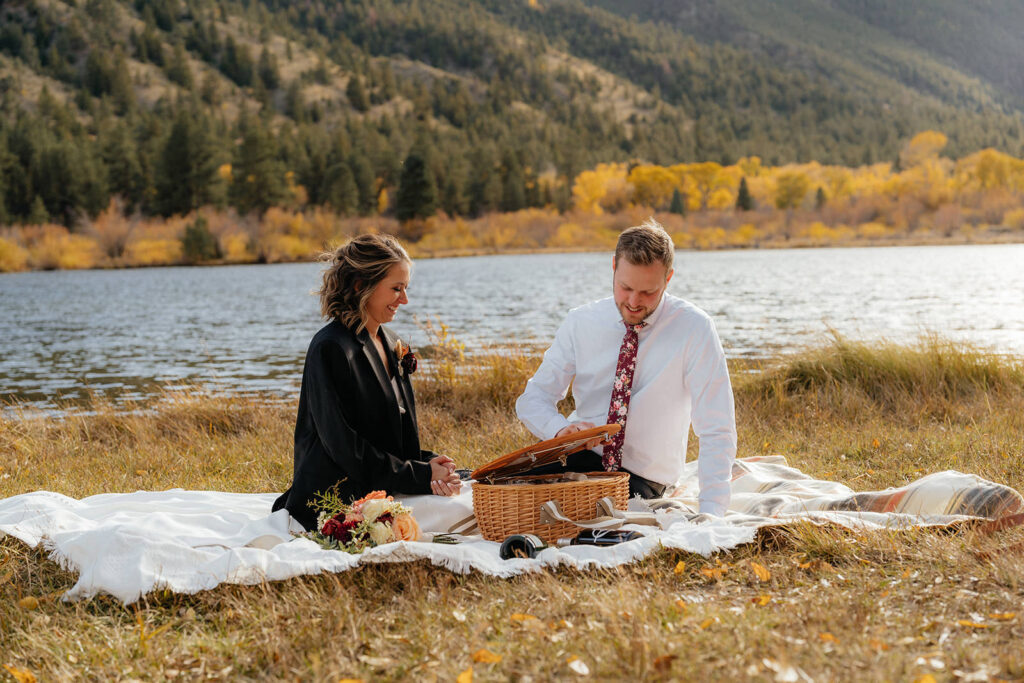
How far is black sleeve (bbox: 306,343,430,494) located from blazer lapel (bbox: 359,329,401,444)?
133 mm

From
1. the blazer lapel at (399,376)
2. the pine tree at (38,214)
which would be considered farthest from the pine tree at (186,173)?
the blazer lapel at (399,376)

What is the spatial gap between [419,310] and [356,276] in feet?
89.9

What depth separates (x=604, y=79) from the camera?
179875 millimetres

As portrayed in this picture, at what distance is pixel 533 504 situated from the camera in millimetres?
4426

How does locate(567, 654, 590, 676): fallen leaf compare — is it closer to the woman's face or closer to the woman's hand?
the woman's hand

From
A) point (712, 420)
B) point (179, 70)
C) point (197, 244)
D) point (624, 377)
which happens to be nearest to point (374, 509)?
point (624, 377)

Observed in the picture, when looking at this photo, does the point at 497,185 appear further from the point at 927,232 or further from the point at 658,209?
the point at 927,232

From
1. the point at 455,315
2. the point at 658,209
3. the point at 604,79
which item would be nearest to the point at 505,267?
the point at 455,315

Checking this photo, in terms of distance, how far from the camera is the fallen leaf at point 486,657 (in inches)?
124

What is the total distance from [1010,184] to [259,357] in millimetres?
96788

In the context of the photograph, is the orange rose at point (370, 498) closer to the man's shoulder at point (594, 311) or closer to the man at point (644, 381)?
the man at point (644, 381)

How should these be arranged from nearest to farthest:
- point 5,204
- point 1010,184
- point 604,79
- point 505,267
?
point 505,267 → point 5,204 → point 1010,184 → point 604,79

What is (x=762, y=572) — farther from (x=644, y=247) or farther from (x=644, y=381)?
(x=644, y=247)

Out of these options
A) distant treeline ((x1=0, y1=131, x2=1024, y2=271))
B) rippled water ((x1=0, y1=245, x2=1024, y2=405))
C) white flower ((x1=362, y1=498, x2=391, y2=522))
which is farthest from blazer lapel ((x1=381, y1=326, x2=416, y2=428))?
distant treeline ((x1=0, y1=131, x2=1024, y2=271))
